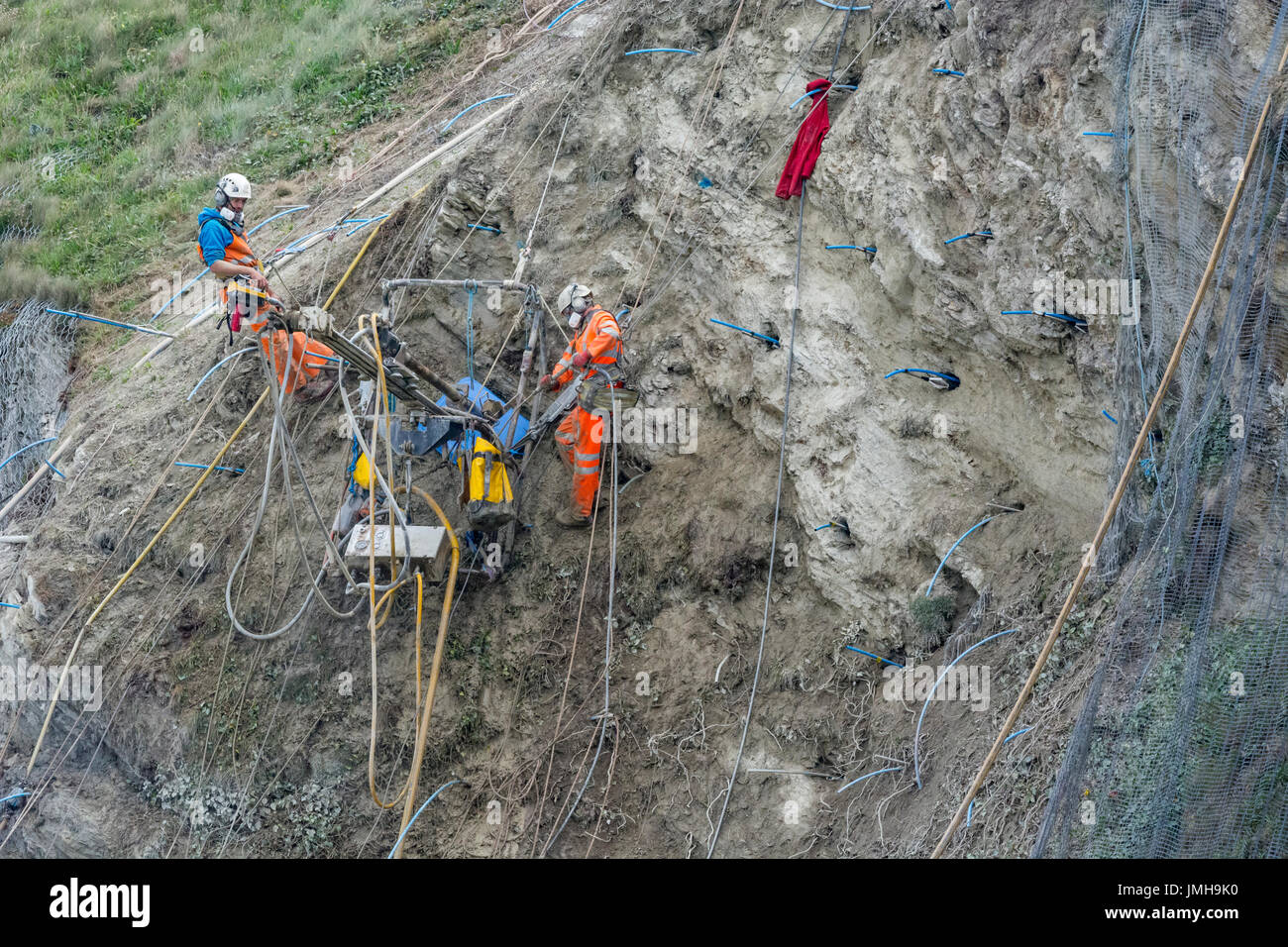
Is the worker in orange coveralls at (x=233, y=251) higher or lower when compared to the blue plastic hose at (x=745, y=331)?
higher

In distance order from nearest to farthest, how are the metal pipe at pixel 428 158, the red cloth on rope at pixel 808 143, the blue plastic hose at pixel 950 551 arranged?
the blue plastic hose at pixel 950 551
the red cloth on rope at pixel 808 143
the metal pipe at pixel 428 158

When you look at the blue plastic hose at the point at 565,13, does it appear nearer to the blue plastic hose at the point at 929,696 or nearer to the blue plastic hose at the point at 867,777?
the blue plastic hose at the point at 929,696

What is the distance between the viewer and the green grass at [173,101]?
43.6 feet

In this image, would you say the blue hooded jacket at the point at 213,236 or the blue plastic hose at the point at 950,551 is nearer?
the blue plastic hose at the point at 950,551

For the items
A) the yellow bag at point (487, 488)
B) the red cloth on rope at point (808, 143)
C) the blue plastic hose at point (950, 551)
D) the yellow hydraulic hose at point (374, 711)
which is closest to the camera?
the yellow hydraulic hose at point (374, 711)

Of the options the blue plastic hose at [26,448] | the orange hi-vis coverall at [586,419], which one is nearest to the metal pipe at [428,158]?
the orange hi-vis coverall at [586,419]

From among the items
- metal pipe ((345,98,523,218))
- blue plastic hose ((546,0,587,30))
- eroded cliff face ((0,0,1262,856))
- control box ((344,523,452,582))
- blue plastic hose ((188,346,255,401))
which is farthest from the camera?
blue plastic hose ((546,0,587,30))

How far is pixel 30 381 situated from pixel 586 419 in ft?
23.4

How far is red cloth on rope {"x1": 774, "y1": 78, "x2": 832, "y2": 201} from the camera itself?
7.95m

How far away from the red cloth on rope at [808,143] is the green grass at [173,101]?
22.7 ft

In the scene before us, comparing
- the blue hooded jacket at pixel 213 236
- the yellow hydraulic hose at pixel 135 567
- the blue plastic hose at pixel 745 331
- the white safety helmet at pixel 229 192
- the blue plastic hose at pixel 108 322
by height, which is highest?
the white safety helmet at pixel 229 192

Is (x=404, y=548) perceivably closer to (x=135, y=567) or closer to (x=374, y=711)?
(x=374, y=711)

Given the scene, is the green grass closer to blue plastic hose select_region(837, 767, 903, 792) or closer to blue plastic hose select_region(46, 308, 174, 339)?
blue plastic hose select_region(46, 308, 174, 339)

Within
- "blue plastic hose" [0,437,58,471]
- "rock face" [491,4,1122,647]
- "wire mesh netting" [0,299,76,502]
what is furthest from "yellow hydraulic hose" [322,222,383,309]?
"wire mesh netting" [0,299,76,502]
